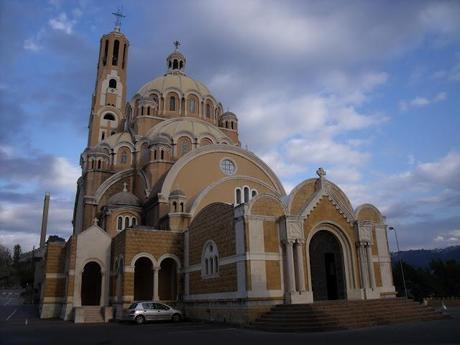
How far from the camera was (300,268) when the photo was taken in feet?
56.4

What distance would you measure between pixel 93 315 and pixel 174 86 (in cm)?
2376

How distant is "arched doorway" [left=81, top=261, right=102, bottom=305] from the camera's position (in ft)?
90.1

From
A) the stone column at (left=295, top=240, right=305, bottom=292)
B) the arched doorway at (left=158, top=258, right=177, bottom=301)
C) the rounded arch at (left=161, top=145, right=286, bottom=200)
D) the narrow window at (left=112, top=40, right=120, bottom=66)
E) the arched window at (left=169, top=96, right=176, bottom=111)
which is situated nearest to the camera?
the stone column at (left=295, top=240, right=305, bottom=292)

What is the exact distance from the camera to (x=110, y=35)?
148 ft

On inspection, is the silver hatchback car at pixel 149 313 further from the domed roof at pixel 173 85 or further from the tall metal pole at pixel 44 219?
the tall metal pole at pixel 44 219

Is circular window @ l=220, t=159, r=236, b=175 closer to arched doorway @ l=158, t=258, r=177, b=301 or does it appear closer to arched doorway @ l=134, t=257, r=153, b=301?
arched doorway @ l=158, t=258, r=177, b=301

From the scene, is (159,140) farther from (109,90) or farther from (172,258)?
(109,90)

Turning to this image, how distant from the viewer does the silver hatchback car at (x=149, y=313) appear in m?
18.5

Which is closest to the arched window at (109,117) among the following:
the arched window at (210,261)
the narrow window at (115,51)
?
the narrow window at (115,51)

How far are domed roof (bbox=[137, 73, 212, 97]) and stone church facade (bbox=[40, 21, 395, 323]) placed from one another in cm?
36

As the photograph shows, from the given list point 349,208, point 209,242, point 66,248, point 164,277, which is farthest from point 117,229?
point 349,208

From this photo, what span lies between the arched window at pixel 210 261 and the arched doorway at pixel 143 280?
6.08 metres

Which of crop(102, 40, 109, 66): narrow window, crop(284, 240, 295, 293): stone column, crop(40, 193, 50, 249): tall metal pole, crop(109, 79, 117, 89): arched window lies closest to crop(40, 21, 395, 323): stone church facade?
crop(284, 240, 295, 293): stone column

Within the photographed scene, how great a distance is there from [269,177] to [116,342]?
20.8 meters
